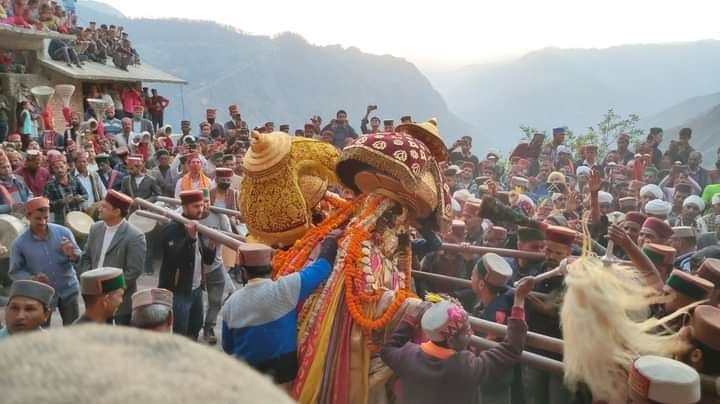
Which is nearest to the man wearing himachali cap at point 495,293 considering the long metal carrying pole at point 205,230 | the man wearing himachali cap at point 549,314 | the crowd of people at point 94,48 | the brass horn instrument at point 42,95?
the man wearing himachali cap at point 549,314

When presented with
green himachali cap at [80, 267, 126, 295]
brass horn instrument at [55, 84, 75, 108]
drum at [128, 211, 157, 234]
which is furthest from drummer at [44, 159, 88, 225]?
brass horn instrument at [55, 84, 75, 108]

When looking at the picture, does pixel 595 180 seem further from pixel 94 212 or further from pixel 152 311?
pixel 94 212

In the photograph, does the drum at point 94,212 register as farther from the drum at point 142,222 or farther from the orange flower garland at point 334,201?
the orange flower garland at point 334,201

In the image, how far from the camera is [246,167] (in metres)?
4.13

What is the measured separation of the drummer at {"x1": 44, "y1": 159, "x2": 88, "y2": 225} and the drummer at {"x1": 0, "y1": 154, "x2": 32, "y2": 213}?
283 mm

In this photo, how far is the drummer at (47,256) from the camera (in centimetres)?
511

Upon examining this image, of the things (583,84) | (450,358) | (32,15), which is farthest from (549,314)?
(583,84)

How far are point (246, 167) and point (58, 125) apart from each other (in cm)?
1530

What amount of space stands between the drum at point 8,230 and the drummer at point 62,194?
0.85 m

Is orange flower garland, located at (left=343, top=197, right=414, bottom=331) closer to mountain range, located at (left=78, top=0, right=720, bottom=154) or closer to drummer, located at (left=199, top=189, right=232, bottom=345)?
drummer, located at (left=199, top=189, right=232, bottom=345)

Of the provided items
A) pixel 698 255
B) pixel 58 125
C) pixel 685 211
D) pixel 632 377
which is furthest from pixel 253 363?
pixel 58 125

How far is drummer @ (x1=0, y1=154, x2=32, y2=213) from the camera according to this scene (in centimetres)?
737

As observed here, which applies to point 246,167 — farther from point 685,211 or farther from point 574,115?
point 574,115

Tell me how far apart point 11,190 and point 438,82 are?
12052 cm
